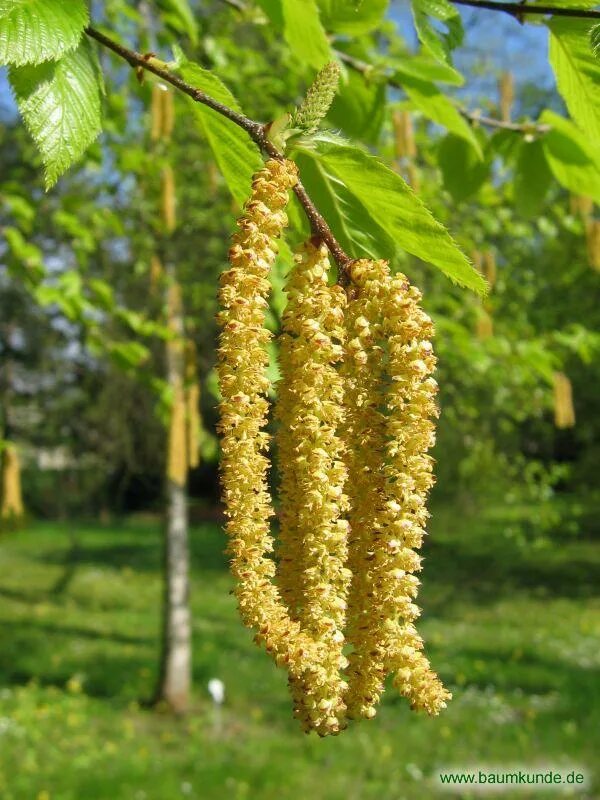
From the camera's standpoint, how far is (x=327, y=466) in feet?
2.73

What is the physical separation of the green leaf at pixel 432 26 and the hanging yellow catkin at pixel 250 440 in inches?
28.2

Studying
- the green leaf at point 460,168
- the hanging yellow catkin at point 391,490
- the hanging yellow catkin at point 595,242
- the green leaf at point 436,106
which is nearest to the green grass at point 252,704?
the hanging yellow catkin at point 595,242

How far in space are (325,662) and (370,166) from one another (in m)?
0.51

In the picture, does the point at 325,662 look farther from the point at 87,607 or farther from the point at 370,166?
the point at 87,607

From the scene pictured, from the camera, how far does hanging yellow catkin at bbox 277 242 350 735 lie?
32.0 inches

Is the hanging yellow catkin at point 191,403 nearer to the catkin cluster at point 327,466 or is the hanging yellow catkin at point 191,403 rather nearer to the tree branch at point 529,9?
the tree branch at point 529,9

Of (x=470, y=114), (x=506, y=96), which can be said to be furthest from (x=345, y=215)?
(x=506, y=96)

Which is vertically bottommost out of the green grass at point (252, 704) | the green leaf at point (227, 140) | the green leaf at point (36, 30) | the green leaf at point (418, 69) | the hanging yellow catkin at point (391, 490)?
the green grass at point (252, 704)

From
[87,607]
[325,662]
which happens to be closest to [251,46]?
[87,607]

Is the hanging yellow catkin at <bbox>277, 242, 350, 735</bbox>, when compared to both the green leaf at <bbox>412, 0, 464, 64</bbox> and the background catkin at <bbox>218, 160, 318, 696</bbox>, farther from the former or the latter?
the green leaf at <bbox>412, 0, 464, 64</bbox>

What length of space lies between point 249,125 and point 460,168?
1.25 m

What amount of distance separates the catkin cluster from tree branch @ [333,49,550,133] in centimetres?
115

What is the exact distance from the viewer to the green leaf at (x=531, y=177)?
1929 millimetres

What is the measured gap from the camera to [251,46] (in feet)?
30.5
